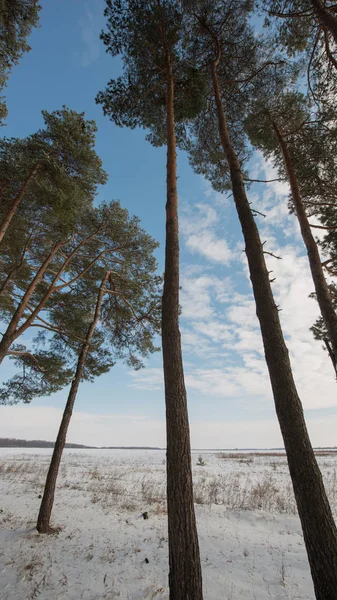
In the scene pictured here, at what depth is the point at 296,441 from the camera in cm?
355

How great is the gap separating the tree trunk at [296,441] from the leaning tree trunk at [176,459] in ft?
4.29

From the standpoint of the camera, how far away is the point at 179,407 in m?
4.06

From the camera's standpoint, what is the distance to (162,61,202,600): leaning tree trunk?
319 cm

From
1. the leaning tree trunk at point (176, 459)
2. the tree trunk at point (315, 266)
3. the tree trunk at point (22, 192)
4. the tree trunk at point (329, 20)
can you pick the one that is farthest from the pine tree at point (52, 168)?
the tree trunk at point (329, 20)

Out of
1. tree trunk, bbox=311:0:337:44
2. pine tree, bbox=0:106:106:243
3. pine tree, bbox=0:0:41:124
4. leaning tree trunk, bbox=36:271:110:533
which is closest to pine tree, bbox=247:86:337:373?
tree trunk, bbox=311:0:337:44

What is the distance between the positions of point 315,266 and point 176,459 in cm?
603

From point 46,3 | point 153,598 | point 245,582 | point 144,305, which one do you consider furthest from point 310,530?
point 46,3

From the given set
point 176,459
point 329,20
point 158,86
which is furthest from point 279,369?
point 158,86

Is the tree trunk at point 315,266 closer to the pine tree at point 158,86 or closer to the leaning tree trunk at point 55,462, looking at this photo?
the pine tree at point 158,86

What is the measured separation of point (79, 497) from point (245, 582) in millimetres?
8067

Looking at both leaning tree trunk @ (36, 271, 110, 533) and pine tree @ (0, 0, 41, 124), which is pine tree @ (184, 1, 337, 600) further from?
leaning tree trunk @ (36, 271, 110, 533)

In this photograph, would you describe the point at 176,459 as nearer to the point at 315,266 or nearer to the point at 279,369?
the point at 279,369

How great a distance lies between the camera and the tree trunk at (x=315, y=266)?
6618 millimetres

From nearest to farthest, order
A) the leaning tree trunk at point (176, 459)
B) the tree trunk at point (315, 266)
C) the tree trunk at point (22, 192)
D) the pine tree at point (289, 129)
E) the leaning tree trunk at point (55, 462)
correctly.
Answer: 1. the leaning tree trunk at point (176, 459)
2. the tree trunk at point (315, 266)
3. the leaning tree trunk at point (55, 462)
4. the tree trunk at point (22, 192)
5. the pine tree at point (289, 129)
